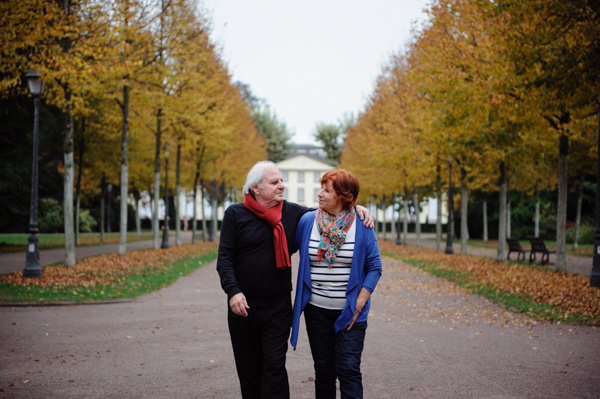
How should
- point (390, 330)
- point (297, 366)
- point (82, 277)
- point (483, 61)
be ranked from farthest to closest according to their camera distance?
point (483, 61) → point (82, 277) → point (390, 330) → point (297, 366)

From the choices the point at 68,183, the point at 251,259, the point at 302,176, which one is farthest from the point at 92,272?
the point at 302,176

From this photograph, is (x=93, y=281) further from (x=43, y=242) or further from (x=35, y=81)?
(x=43, y=242)

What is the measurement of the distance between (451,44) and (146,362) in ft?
45.4

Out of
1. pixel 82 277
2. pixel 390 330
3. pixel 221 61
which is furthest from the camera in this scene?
pixel 221 61

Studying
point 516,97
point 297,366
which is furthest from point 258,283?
point 516,97

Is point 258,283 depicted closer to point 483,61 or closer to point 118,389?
point 118,389

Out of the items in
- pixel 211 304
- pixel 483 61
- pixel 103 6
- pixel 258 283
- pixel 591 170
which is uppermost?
pixel 103 6

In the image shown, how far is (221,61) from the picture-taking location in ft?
Result: 99.8

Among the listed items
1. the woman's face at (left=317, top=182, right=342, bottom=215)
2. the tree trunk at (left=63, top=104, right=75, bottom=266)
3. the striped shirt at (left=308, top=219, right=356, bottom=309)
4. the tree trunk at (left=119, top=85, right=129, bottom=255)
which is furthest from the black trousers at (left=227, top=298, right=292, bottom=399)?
the tree trunk at (left=119, top=85, right=129, bottom=255)

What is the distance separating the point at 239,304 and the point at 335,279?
66cm

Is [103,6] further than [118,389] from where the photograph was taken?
Yes

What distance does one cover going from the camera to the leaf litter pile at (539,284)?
10453 millimetres

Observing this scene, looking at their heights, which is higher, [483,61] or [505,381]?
[483,61]

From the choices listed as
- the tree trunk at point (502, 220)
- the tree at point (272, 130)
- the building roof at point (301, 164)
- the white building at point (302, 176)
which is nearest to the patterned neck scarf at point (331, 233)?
the tree trunk at point (502, 220)
